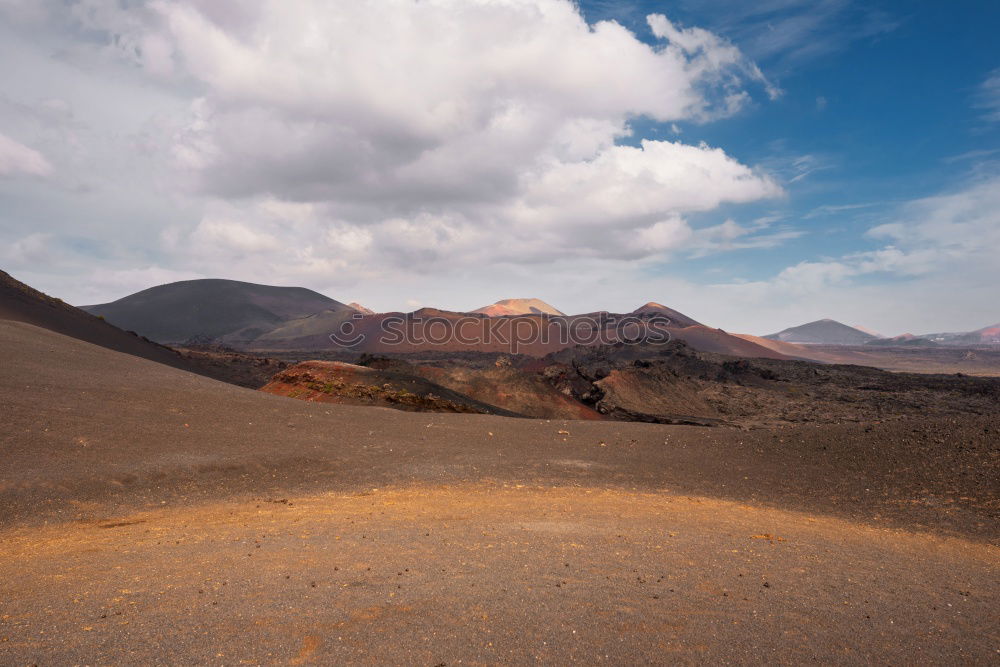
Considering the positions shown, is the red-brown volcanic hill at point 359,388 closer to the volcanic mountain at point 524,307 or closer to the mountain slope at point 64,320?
the mountain slope at point 64,320

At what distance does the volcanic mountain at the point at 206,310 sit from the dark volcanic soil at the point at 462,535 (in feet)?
406

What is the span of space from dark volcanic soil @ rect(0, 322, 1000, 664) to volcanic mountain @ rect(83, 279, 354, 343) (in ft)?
406

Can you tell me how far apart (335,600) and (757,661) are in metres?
3.69

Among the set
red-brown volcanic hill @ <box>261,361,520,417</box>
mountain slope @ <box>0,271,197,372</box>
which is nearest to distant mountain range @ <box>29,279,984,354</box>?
mountain slope @ <box>0,271,197,372</box>

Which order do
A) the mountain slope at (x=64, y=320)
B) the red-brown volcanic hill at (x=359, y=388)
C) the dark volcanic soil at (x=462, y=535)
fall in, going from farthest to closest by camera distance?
the mountain slope at (x=64, y=320) < the red-brown volcanic hill at (x=359, y=388) < the dark volcanic soil at (x=462, y=535)

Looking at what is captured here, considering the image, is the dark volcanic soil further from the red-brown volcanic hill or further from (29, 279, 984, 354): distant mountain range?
(29, 279, 984, 354): distant mountain range

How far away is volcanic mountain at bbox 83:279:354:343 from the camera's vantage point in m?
134

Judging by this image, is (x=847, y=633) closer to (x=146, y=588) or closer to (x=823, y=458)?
→ (x=146, y=588)

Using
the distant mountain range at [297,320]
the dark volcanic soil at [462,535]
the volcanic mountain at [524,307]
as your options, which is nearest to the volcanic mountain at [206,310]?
the distant mountain range at [297,320]

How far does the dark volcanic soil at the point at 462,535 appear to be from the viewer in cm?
450

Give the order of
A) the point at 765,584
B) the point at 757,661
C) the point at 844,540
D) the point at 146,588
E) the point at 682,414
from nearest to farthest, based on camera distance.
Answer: the point at 757,661, the point at 146,588, the point at 765,584, the point at 844,540, the point at 682,414

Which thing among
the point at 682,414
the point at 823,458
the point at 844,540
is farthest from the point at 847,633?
the point at 682,414

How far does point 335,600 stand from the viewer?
5051mm

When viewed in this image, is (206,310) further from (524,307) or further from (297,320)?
(524,307)
